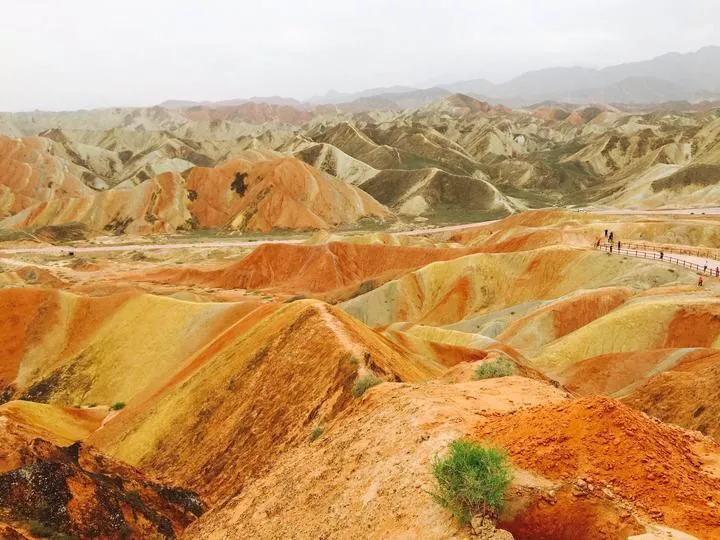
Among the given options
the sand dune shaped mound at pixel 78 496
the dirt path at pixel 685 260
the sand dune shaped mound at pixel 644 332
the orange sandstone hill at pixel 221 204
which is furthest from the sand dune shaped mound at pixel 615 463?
the orange sandstone hill at pixel 221 204

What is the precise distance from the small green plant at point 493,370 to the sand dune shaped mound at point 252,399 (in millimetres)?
2717

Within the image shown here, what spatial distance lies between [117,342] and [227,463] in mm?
20993

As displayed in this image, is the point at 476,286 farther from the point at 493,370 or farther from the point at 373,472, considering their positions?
the point at 373,472

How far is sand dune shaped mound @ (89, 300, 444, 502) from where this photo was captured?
18516mm

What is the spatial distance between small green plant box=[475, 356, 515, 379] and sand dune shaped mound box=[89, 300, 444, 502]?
8.91 feet

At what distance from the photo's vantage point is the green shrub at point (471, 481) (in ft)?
29.7

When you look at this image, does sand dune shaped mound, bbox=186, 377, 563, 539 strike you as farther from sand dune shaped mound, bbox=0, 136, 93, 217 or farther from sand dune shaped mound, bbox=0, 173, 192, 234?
sand dune shaped mound, bbox=0, 136, 93, 217

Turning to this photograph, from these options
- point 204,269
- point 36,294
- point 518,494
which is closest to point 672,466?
point 518,494

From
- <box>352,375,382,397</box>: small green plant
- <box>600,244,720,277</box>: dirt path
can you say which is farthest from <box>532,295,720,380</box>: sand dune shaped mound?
<box>352,375,382,397</box>: small green plant

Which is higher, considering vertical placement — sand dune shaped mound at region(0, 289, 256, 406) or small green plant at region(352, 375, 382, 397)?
small green plant at region(352, 375, 382, 397)

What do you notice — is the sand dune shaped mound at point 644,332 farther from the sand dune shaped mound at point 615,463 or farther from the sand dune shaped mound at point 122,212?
the sand dune shaped mound at point 122,212

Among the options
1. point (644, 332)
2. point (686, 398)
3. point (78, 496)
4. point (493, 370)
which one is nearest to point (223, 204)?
point (644, 332)

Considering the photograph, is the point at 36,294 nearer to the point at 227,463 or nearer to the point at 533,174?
the point at 227,463

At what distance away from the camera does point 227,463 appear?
63.3ft
